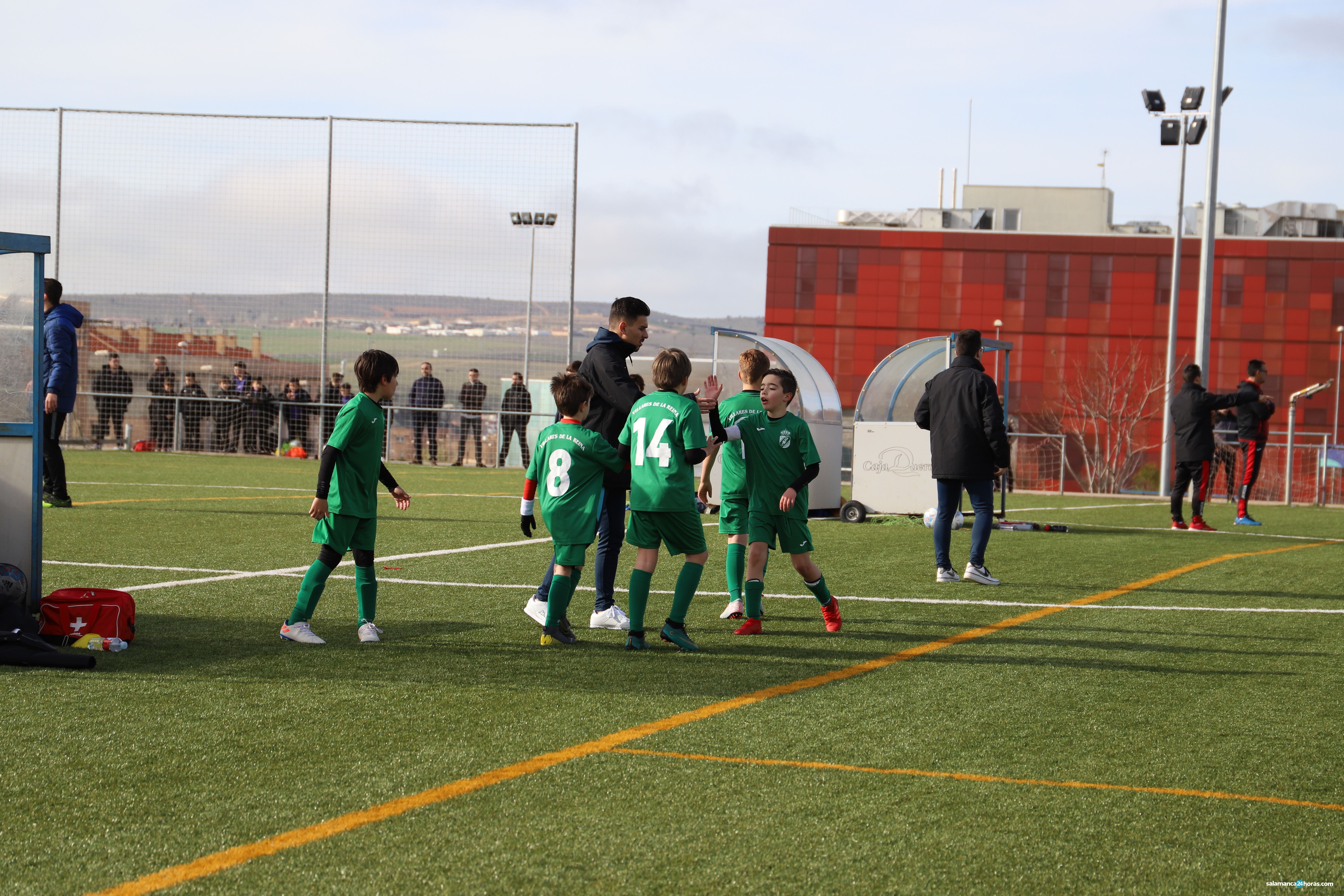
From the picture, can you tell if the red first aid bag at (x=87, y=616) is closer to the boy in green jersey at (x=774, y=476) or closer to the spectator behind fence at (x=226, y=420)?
the boy in green jersey at (x=774, y=476)

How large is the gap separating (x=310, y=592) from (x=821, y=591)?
270cm

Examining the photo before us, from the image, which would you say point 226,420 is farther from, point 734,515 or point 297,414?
point 734,515

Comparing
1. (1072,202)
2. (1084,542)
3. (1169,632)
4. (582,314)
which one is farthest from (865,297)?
(1169,632)

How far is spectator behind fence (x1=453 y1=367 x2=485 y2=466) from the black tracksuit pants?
14.0 m

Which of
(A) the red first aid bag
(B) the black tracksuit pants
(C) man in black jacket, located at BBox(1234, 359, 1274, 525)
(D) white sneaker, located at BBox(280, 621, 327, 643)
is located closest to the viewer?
(A) the red first aid bag

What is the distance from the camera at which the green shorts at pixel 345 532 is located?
255 inches

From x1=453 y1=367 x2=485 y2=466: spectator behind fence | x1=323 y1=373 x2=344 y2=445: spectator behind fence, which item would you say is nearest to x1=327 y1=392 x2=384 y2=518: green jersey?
x1=453 y1=367 x2=485 y2=466: spectator behind fence

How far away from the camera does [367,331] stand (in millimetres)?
25281

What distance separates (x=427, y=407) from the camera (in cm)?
2620

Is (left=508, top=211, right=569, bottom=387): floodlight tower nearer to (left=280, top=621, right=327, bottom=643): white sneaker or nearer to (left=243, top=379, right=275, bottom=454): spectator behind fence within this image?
(left=243, top=379, right=275, bottom=454): spectator behind fence

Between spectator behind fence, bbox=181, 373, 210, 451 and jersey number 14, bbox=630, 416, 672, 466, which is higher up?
jersey number 14, bbox=630, 416, 672, 466

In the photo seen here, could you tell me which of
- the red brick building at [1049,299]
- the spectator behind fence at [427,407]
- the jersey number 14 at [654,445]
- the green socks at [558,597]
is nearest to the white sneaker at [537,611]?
the green socks at [558,597]

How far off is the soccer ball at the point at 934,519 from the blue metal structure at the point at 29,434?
682 centimetres

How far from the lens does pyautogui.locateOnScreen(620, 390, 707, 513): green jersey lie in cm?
650
